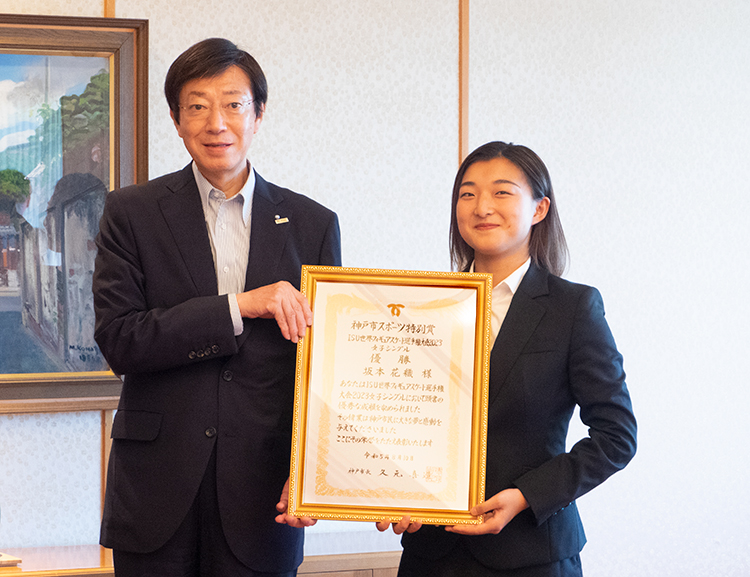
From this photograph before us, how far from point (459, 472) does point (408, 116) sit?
5.57ft

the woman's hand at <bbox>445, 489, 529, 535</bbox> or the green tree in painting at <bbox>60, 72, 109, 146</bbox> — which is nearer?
the woman's hand at <bbox>445, 489, 529, 535</bbox>

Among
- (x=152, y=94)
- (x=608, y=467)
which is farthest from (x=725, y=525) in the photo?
(x=152, y=94)

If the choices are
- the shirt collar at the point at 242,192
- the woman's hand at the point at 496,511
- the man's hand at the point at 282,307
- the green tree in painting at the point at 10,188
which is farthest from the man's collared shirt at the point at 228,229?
the green tree in painting at the point at 10,188

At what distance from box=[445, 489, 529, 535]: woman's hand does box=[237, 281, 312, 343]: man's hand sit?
0.49m

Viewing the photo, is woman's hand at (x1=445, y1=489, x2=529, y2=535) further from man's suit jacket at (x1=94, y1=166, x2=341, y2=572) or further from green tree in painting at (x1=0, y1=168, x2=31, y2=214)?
green tree in painting at (x1=0, y1=168, x2=31, y2=214)

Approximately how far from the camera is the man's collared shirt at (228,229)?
1.50 metres

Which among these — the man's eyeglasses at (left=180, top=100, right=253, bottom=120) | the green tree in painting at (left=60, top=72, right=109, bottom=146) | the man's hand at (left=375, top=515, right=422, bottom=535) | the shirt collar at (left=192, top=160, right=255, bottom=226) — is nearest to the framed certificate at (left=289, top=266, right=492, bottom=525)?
the man's hand at (left=375, top=515, right=422, bottom=535)

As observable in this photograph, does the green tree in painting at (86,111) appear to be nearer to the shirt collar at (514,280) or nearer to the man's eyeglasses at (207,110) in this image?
the man's eyeglasses at (207,110)

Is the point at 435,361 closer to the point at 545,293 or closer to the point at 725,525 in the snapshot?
the point at 545,293

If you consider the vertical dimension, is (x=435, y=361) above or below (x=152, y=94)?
Answer: below

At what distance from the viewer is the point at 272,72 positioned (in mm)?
2584

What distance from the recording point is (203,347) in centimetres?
139

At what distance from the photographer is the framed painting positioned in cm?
235

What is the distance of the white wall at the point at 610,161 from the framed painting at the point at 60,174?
0.44 m
